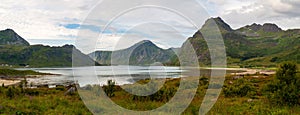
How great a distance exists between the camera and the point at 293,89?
18.3 m

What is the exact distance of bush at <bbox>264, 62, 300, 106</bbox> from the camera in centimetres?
1806

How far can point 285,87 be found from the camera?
60.9ft

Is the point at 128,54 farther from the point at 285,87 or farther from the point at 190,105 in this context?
the point at 285,87

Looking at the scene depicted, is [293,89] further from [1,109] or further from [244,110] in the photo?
[1,109]

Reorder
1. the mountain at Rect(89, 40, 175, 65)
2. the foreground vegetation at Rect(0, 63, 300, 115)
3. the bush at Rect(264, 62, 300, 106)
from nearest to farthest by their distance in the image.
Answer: the foreground vegetation at Rect(0, 63, 300, 115) < the bush at Rect(264, 62, 300, 106) < the mountain at Rect(89, 40, 175, 65)

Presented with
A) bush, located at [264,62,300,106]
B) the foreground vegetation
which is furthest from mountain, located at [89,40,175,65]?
bush, located at [264,62,300,106]

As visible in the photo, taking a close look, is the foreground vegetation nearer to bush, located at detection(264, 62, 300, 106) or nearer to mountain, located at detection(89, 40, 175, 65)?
bush, located at detection(264, 62, 300, 106)

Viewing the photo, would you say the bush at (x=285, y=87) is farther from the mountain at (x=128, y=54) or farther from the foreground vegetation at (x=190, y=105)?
the mountain at (x=128, y=54)

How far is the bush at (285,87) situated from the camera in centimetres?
1806

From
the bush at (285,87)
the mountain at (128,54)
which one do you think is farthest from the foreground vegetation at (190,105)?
the mountain at (128,54)

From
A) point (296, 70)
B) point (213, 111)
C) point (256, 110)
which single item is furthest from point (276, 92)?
point (213, 111)

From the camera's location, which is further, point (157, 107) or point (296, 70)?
point (296, 70)

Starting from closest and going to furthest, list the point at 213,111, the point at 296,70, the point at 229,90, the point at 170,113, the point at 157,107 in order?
the point at 170,113 → the point at 213,111 → the point at 157,107 → the point at 296,70 → the point at 229,90

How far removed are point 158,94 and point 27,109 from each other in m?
9.12
